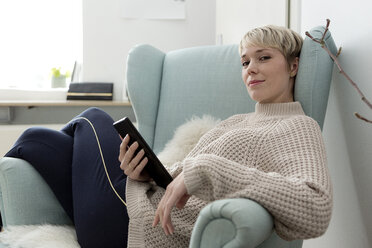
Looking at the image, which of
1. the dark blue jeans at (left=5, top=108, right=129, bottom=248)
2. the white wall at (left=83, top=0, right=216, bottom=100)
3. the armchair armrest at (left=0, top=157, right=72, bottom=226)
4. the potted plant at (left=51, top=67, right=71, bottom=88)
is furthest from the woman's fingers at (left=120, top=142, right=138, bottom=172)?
the potted plant at (left=51, top=67, right=71, bottom=88)

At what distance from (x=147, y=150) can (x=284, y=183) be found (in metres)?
0.40

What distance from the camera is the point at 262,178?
2.52ft

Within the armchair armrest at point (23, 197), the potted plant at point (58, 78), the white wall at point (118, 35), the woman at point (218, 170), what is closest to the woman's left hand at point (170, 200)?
the woman at point (218, 170)

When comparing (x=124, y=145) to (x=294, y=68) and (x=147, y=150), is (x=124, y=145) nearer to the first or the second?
(x=147, y=150)

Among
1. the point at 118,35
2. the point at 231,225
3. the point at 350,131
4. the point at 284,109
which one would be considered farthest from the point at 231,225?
the point at 118,35

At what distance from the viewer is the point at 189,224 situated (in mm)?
1008

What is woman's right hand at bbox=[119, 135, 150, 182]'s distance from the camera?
1049mm

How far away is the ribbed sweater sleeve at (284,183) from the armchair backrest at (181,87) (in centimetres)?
58

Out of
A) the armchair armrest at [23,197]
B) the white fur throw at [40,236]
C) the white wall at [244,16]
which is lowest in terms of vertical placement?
the white fur throw at [40,236]

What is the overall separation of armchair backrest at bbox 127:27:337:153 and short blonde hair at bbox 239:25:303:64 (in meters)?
0.32

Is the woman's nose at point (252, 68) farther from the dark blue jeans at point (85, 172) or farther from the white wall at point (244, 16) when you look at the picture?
the white wall at point (244, 16)

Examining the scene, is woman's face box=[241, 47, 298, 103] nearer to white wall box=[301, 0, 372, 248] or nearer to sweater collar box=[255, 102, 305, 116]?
sweater collar box=[255, 102, 305, 116]

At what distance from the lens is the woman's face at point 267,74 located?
1.14 m

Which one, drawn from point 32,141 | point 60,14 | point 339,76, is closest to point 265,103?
point 339,76
